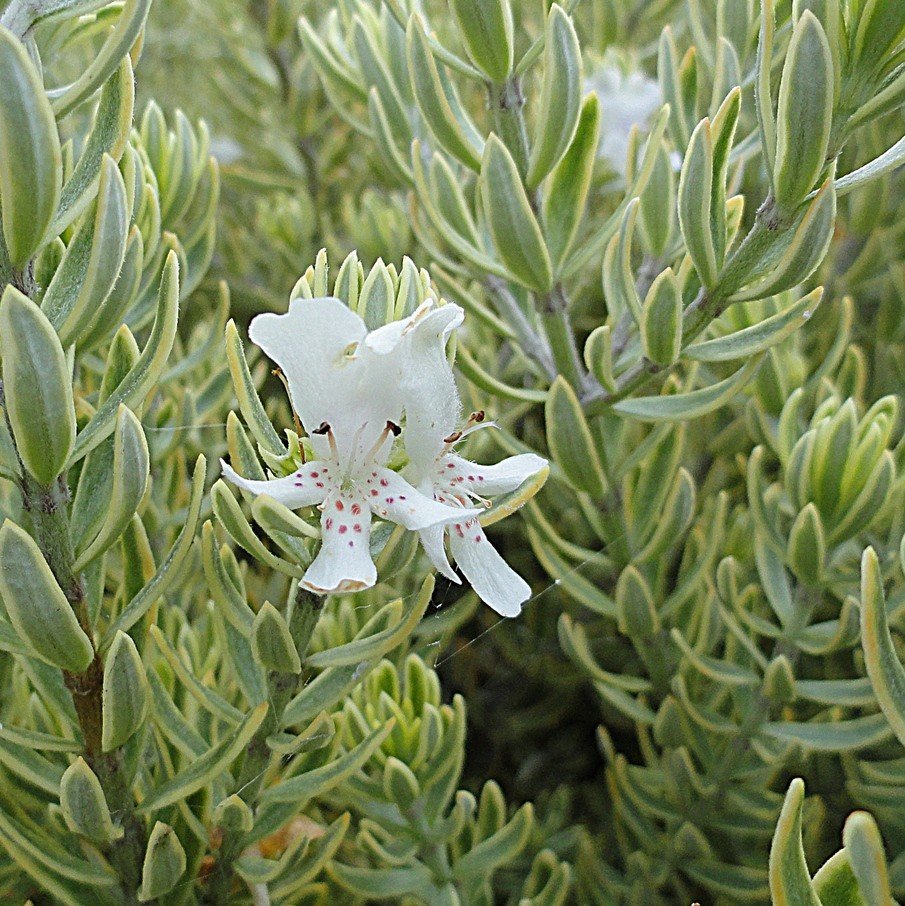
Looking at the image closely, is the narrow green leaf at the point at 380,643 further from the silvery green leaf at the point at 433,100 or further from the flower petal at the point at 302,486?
the silvery green leaf at the point at 433,100

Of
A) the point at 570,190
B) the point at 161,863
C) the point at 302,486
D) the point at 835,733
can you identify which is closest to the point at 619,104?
the point at 570,190

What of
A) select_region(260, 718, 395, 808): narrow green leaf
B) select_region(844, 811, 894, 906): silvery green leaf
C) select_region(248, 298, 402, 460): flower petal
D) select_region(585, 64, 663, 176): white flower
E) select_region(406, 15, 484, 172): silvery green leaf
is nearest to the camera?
select_region(844, 811, 894, 906): silvery green leaf

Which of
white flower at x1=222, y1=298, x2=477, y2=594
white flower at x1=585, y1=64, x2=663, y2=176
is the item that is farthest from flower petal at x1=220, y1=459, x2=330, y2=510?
white flower at x1=585, y1=64, x2=663, y2=176

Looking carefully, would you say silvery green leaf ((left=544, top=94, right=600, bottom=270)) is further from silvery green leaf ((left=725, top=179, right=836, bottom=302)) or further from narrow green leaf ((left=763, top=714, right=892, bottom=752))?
narrow green leaf ((left=763, top=714, right=892, bottom=752))

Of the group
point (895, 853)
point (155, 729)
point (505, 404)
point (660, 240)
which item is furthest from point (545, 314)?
point (895, 853)

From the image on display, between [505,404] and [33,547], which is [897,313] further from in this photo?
[33,547]

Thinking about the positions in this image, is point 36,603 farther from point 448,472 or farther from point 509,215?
point 509,215

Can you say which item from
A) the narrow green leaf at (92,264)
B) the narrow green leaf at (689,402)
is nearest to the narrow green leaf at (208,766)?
the narrow green leaf at (92,264)
